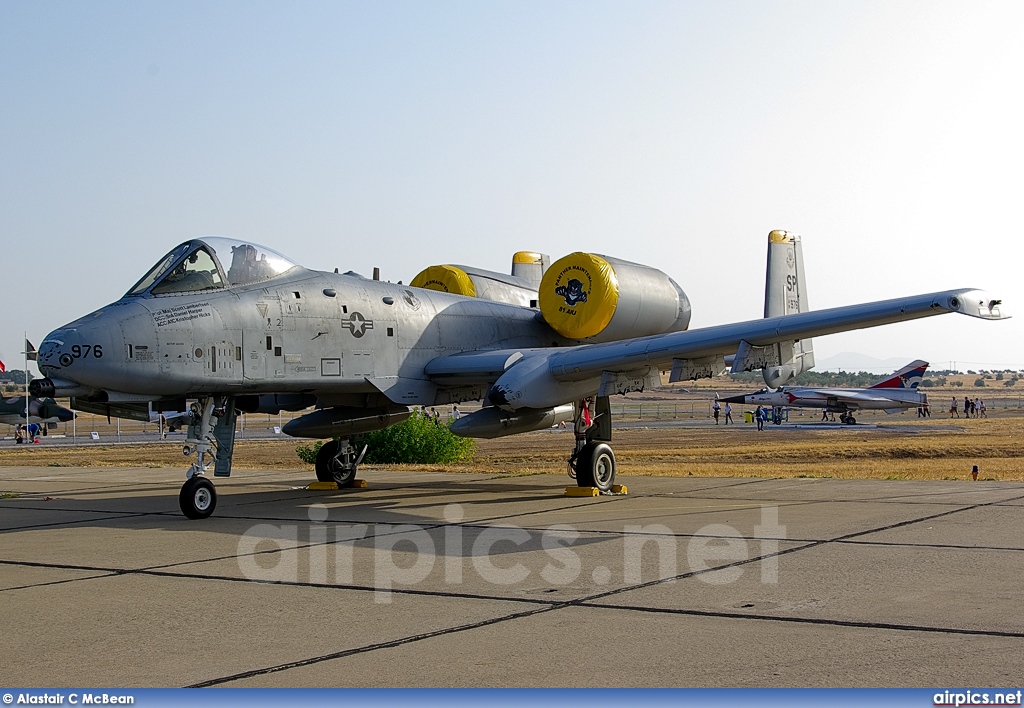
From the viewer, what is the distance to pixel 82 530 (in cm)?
1183

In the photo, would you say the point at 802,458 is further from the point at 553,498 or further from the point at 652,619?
the point at 652,619

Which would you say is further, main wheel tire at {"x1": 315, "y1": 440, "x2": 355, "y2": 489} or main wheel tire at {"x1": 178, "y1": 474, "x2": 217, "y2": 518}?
main wheel tire at {"x1": 315, "y1": 440, "x2": 355, "y2": 489}

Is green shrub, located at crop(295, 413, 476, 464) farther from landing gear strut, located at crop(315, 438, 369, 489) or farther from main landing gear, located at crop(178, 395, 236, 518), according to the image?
main landing gear, located at crop(178, 395, 236, 518)

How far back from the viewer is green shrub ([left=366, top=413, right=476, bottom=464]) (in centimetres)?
2844

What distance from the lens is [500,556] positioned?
9.16m

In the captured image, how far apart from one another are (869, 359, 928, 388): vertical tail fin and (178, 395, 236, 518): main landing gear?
8179 cm

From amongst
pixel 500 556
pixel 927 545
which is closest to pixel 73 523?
pixel 500 556

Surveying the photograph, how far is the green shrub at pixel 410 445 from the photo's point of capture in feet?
93.3

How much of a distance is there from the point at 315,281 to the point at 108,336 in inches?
124

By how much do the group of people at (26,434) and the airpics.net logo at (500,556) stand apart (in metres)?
49.3

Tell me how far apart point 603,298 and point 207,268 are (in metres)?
6.07

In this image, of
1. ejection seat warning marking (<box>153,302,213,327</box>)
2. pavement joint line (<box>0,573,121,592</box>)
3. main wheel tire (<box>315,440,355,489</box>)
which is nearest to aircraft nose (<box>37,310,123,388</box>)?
ejection seat warning marking (<box>153,302,213,327</box>)

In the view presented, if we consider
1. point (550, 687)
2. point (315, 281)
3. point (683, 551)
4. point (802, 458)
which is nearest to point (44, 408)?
point (802, 458)

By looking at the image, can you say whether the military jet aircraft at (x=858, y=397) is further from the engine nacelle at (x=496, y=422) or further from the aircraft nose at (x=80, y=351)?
the aircraft nose at (x=80, y=351)
